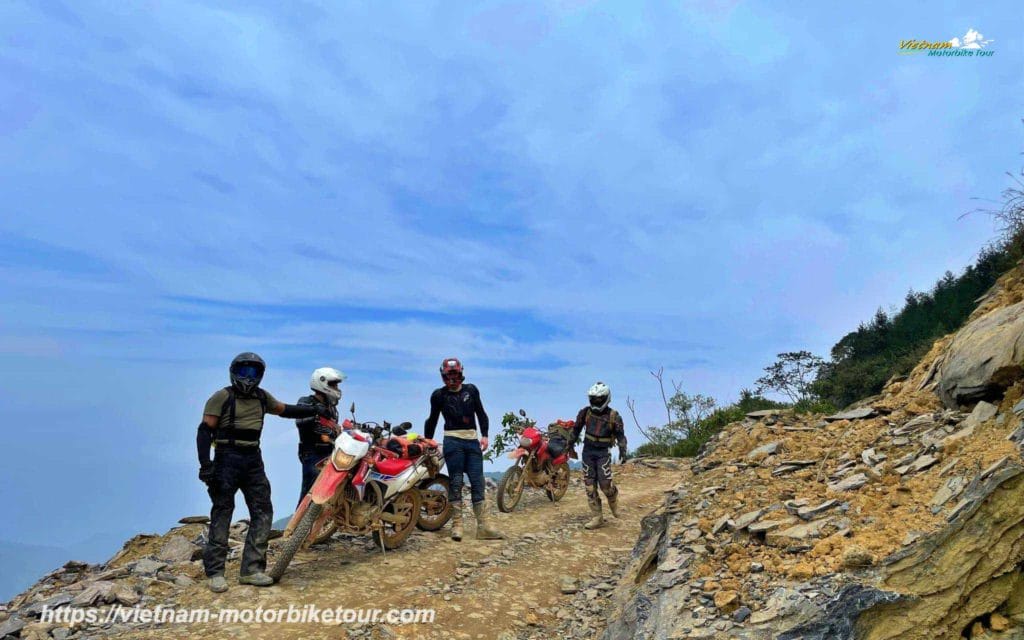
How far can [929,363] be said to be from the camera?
9672 millimetres

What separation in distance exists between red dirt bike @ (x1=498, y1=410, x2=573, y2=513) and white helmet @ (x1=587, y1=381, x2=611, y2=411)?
1.70 metres

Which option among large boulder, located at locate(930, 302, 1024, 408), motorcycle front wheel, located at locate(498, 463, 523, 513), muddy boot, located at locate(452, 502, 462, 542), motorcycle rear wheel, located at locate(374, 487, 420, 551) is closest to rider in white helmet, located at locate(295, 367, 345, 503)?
motorcycle rear wheel, located at locate(374, 487, 420, 551)

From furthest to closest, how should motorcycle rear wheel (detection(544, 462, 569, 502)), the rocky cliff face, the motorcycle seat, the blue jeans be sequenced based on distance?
motorcycle rear wheel (detection(544, 462, 569, 502))
the blue jeans
the motorcycle seat
the rocky cliff face

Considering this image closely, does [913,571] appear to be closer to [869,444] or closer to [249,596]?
[869,444]

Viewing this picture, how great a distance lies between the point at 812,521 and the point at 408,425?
5.15m

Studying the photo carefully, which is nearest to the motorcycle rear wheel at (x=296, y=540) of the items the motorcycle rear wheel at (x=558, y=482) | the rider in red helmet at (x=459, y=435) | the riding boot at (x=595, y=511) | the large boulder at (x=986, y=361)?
the rider in red helmet at (x=459, y=435)

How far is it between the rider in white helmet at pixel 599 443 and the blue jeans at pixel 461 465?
6.87ft

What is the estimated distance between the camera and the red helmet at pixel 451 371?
9.17 metres

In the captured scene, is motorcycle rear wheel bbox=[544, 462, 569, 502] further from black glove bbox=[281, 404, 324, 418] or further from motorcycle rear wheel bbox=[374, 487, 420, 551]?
black glove bbox=[281, 404, 324, 418]

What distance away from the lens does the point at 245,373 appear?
6961 millimetres

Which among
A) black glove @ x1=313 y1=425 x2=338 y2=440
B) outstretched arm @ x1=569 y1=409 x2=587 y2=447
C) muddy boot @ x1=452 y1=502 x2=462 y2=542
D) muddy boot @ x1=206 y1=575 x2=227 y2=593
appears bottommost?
muddy boot @ x1=206 y1=575 x2=227 y2=593

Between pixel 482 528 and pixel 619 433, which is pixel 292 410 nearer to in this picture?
pixel 482 528

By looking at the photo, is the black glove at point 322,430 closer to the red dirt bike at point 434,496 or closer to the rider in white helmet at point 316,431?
the rider in white helmet at point 316,431
